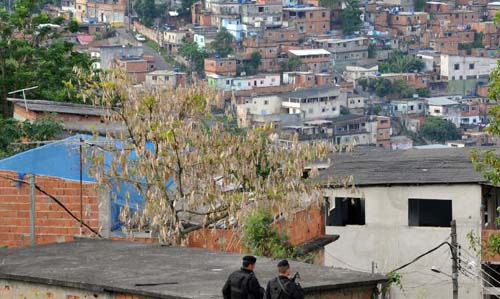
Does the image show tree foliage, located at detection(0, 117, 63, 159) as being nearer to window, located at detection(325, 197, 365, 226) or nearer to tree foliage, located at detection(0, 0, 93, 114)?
tree foliage, located at detection(0, 0, 93, 114)

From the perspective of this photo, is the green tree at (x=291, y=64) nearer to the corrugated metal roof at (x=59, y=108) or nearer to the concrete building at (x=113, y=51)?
the concrete building at (x=113, y=51)

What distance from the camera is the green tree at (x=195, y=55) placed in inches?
2977

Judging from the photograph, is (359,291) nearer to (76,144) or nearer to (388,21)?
(76,144)

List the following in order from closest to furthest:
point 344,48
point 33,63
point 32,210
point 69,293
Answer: point 69,293 < point 32,210 < point 33,63 < point 344,48

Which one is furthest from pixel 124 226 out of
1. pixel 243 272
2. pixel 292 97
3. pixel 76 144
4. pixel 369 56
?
pixel 369 56

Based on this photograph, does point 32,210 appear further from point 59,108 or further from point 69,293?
point 59,108

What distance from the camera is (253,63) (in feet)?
252

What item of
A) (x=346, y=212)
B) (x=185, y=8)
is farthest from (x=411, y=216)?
(x=185, y=8)

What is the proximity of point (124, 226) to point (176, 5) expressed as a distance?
77.9 metres

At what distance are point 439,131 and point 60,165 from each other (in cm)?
5558

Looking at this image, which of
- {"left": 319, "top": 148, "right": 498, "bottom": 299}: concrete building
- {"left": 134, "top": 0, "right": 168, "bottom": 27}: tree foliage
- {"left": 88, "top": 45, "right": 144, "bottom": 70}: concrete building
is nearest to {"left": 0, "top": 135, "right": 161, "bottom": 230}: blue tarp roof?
{"left": 319, "top": 148, "right": 498, "bottom": 299}: concrete building

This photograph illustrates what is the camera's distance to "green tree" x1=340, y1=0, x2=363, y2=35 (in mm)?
87312

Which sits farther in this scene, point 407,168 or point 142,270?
point 407,168

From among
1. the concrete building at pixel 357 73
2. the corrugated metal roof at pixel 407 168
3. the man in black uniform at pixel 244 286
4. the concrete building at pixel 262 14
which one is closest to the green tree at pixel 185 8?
the concrete building at pixel 262 14
